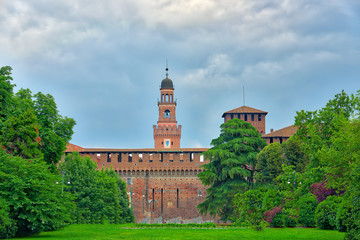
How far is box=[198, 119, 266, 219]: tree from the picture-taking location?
135ft

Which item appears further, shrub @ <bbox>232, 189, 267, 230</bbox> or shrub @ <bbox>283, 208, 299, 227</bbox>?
shrub @ <bbox>283, 208, 299, 227</bbox>

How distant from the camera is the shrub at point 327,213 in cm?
2369

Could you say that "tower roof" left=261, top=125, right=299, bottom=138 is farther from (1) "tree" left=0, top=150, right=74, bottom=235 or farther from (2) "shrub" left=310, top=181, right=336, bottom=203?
(1) "tree" left=0, top=150, right=74, bottom=235

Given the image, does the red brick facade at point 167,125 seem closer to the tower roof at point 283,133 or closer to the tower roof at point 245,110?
the tower roof at point 245,110

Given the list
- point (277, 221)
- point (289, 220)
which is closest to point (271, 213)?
point (277, 221)

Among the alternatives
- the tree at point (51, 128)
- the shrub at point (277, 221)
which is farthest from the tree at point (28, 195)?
the shrub at point (277, 221)

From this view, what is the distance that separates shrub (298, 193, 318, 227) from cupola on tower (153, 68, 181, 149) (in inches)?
2546

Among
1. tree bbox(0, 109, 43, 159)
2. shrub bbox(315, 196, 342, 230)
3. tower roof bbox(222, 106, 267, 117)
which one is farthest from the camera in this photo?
tower roof bbox(222, 106, 267, 117)

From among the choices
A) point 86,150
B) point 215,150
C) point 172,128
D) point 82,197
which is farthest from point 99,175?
point 172,128

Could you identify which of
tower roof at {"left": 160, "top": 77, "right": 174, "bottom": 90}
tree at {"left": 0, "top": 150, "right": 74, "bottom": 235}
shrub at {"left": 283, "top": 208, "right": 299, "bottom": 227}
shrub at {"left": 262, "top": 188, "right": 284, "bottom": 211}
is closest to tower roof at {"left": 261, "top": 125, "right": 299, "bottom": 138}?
shrub at {"left": 283, "top": 208, "right": 299, "bottom": 227}

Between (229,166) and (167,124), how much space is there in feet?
171

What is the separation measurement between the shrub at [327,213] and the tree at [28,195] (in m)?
11.8

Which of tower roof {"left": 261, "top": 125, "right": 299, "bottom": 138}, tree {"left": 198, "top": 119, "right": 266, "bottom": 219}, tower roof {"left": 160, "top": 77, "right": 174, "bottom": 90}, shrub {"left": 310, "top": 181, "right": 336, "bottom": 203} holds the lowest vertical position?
shrub {"left": 310, "top": 181, "right": 336, "bottom": 203}

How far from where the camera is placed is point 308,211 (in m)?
28.5
